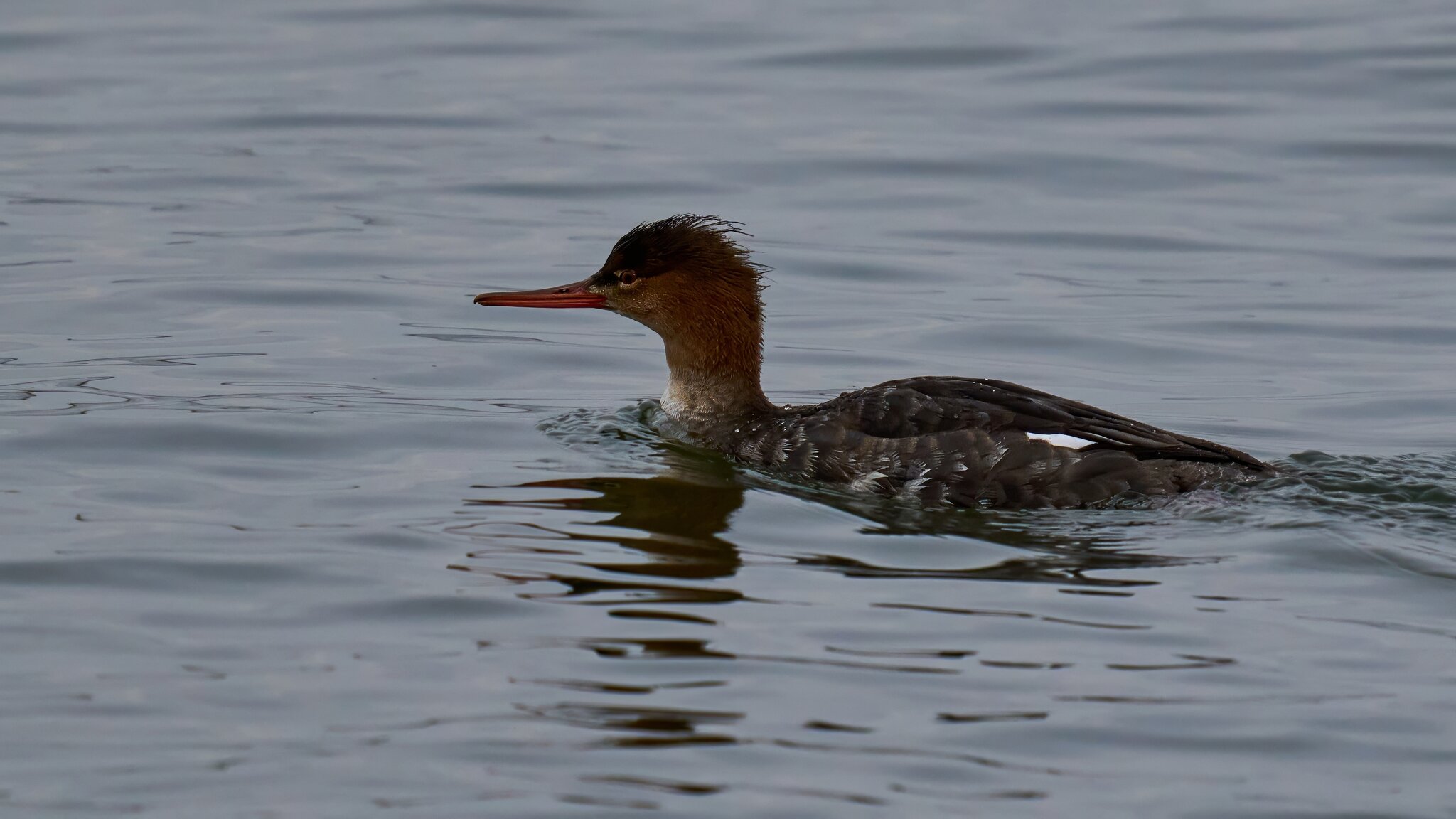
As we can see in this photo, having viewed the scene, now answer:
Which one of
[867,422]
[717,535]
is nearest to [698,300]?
[867,422]

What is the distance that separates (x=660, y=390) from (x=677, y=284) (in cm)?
139

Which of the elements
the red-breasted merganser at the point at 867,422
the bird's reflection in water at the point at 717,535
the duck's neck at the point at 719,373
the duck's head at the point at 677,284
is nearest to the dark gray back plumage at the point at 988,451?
the red-breasted merganser at the point at 867,422

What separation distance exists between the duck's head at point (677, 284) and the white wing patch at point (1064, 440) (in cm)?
177

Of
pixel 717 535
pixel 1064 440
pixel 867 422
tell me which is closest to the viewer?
pixel 717 535

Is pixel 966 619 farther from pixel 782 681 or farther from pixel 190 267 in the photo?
pixel 190 267

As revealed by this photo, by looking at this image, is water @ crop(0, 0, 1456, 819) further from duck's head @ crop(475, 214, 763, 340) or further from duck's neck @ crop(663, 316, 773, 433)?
duck's head @ crop(475, 214, 763, 340)

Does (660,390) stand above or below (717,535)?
above

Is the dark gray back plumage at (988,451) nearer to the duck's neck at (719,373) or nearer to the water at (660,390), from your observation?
the water at (660,390)

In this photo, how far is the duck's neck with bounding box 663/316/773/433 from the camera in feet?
30.2

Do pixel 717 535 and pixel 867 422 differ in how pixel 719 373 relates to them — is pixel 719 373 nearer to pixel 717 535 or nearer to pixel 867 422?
pixel 867 422

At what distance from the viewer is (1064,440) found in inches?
315

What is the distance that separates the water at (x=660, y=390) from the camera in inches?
217

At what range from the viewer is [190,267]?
12.8m

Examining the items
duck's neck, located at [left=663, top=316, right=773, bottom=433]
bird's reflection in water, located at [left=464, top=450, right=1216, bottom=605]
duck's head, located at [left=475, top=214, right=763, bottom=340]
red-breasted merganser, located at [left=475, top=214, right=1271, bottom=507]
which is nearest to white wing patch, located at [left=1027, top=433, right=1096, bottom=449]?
red-breasted merganser, located at [left=475, top=214, right=1271, bottom=507]
